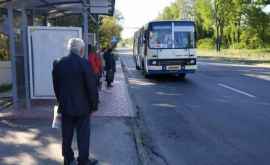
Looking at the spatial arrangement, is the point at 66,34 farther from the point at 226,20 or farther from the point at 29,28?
the point at 226,20

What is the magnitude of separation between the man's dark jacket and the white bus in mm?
15434

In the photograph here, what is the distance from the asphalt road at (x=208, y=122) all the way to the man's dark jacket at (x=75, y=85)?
74.7 inches

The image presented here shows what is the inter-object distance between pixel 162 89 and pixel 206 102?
13.9 feet

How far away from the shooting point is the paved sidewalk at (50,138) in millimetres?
7095

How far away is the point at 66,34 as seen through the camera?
1154 centimetres

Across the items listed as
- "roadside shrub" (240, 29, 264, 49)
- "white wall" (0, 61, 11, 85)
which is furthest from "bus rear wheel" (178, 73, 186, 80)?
"roadside shrub" (240, 29, 264, 49)

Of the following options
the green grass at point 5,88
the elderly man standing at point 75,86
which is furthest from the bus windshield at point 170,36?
the elderly man standing at point 75,86

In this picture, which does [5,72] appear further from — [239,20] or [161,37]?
[239,20]

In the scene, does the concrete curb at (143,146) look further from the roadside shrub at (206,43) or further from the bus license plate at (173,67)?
the roadside shrub at (206,43)

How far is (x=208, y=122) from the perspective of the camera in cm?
1073

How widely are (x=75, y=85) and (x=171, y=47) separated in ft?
51.2

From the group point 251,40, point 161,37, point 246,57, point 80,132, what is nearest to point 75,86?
point 80,132

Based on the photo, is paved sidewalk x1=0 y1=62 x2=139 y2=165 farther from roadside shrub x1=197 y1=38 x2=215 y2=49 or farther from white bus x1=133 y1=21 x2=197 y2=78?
roadside shrub x1=197 y1=38 x2=215 y2=49

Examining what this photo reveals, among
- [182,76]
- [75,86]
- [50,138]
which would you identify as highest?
[75,86]
